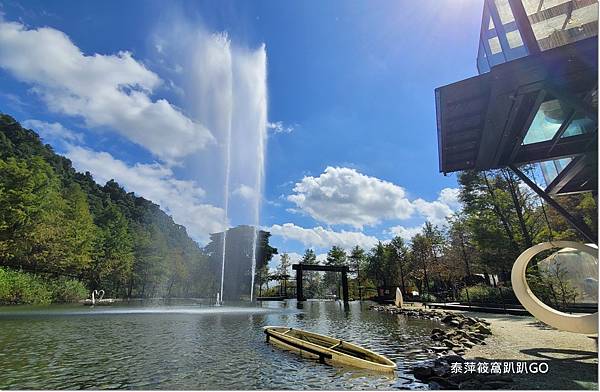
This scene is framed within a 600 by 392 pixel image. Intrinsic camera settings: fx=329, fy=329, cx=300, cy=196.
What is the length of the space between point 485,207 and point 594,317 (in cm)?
2379

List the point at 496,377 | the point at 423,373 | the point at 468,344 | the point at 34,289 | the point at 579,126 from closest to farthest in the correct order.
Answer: the point at 496,377
the point at 579,126
the point at 423,373
the point at 468,344
the point at 34,289

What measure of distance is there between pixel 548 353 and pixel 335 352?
5.05m

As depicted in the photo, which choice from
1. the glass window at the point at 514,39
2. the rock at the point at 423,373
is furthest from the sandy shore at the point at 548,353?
the glass window at the point at 514,39

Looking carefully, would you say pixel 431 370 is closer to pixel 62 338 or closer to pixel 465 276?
pixel 62 338

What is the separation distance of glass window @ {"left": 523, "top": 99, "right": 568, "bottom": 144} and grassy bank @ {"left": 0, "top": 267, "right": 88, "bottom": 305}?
36539 millimetres

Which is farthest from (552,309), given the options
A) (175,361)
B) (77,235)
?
(77,235)

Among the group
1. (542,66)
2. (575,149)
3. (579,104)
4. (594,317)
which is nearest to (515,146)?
(575,149)

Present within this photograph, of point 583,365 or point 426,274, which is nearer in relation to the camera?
point 583,365

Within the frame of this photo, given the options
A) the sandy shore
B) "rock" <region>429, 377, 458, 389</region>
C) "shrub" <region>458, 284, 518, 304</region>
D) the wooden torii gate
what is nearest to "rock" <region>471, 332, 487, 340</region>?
the sandy shore

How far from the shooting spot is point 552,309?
7.32 meters

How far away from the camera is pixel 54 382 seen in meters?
6.60

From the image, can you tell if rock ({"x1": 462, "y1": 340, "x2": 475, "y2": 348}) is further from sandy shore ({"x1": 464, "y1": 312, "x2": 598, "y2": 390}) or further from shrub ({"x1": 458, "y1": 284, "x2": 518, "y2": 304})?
shrub ({"x1": 458, "y1": 284, "x2": 518, "y2": 304})

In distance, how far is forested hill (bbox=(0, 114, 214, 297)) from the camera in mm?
30156

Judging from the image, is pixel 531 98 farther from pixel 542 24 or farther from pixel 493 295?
pixel 493 295
